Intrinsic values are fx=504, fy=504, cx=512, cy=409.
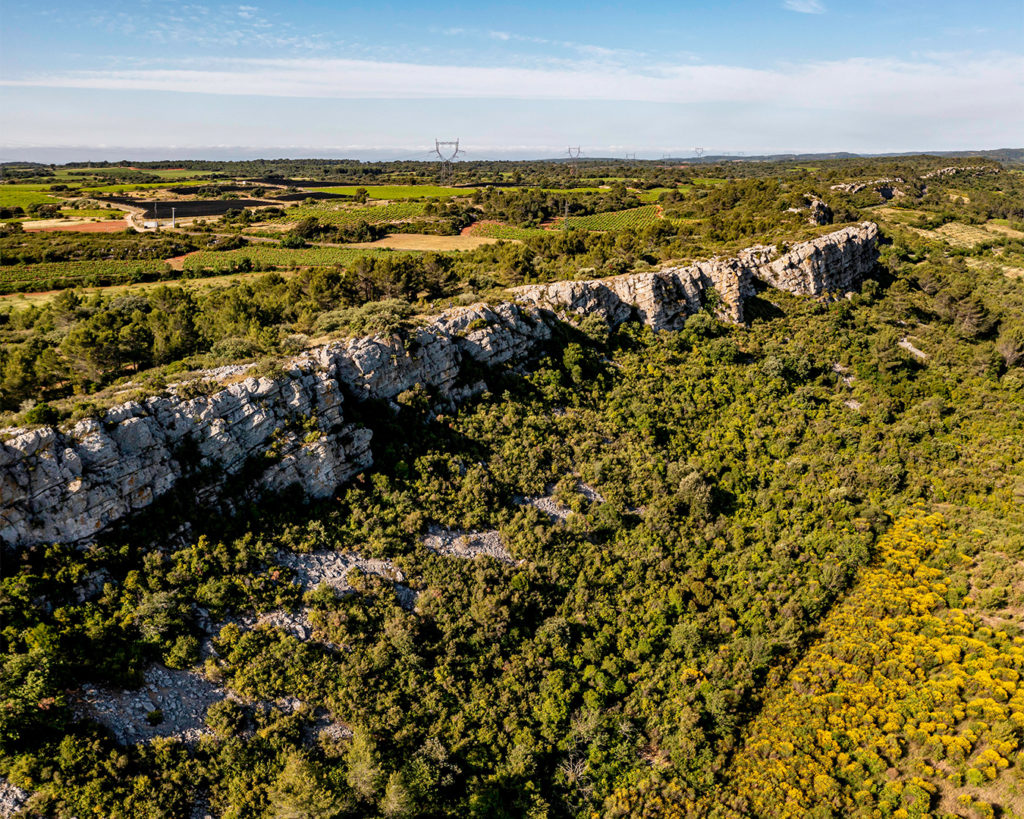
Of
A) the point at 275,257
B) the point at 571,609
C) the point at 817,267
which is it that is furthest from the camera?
the point at 275,257

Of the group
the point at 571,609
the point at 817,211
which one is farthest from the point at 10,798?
the point at 817,211

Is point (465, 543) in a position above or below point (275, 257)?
below

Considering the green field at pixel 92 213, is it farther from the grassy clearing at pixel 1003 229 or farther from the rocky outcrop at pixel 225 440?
the grassy clearing at pixel 1003 229

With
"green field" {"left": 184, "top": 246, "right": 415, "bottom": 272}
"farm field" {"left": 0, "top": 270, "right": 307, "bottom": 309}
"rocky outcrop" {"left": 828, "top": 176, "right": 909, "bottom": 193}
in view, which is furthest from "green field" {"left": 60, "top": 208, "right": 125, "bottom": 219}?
"rocky outcrop" {"left": 828, "top": 176, "right": 909, "bottom": 193}

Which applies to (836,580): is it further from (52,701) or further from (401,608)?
(52,701)

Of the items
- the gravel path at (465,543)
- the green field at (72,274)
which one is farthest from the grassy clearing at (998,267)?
the green field at (72,274)

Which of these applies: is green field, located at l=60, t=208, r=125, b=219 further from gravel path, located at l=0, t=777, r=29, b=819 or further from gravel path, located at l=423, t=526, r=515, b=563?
gravel path, located at l=0, t=777, r=29, b=819

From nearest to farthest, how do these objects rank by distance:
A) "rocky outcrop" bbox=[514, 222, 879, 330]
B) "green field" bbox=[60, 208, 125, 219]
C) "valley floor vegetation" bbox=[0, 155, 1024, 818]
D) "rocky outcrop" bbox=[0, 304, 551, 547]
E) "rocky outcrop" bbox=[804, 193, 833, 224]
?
"valley floor vegetation" bbox=[0, 155, 1024, 818] < "rocky outcrop" bbox=[0, 304, 551, 547] < "rocky outcrop" bbox=[514, 222, 879, 330] < "rocky outcrop" bbox=[804, 193, 833, 224] < "green field" bbox=[60, 208, 125, 219]

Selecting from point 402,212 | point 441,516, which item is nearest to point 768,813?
point 441,516

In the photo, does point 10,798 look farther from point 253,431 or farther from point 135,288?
point 135,288
